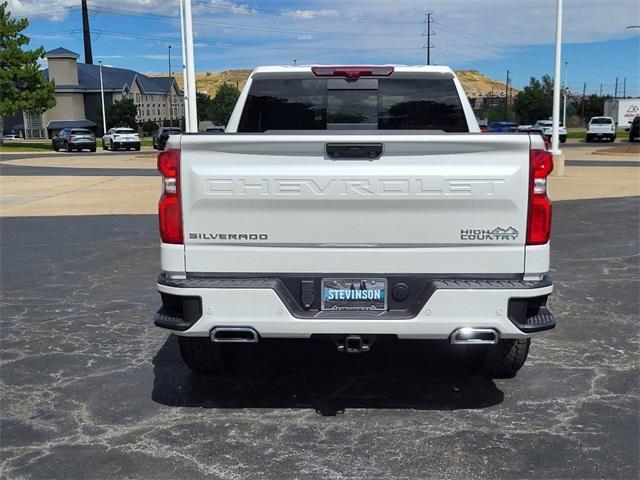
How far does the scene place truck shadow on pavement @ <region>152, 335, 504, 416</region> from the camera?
184 inches

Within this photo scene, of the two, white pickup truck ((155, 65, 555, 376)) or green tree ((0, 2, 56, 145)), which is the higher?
green tree ((0, 2, 56, 145))

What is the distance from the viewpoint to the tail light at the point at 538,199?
12.7 ft

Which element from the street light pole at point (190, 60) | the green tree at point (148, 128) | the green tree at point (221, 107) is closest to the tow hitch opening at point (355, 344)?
the street light pole at point (190, 60)

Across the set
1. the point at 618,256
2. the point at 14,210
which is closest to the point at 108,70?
the point at 14,210

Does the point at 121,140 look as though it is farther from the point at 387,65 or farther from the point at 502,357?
the point at 502,357

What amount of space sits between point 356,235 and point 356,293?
0.32 metres

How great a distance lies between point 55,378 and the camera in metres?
5.15

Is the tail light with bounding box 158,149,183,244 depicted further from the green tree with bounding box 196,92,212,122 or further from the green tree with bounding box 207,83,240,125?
the green tree with bounding box 196,92,212,122

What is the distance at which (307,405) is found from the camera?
464 centimetres

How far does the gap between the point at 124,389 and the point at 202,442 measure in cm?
108

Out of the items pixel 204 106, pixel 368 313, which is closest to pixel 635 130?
pixel 368 313

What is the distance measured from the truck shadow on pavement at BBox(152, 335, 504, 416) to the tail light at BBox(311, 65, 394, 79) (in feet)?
7.02

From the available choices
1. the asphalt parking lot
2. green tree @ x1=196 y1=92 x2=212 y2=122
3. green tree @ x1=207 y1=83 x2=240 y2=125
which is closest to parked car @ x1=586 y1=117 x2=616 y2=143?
the asphalt parking lot

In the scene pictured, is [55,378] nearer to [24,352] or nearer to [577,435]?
[24,352]
